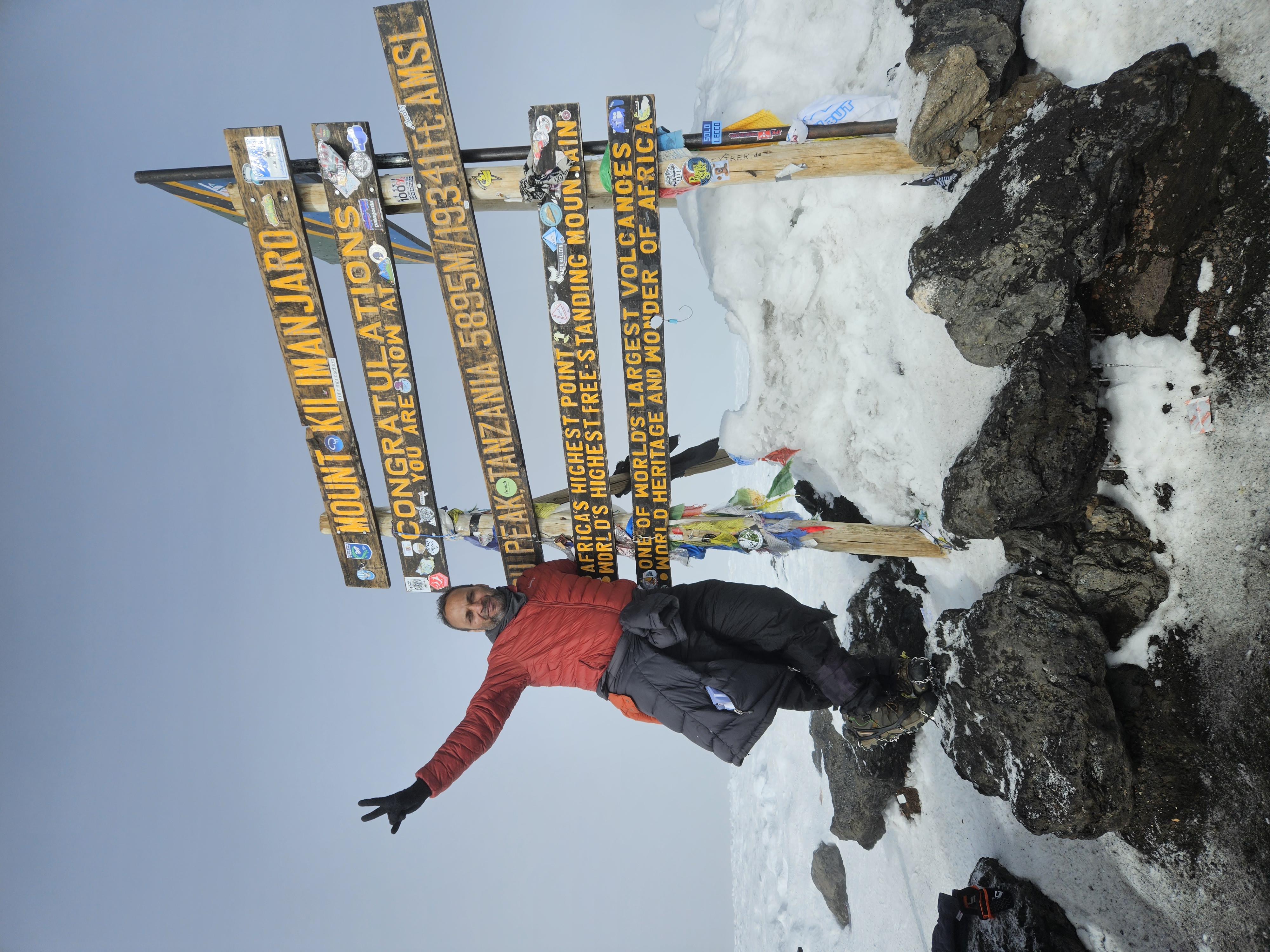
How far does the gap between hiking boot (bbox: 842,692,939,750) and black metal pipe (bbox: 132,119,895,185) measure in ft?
9.50

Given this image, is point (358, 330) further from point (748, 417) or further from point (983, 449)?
point (983, 449)

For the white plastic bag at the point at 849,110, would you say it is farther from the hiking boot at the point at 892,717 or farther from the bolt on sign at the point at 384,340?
the hiking boot at the point at 892,717

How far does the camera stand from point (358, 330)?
375 cm

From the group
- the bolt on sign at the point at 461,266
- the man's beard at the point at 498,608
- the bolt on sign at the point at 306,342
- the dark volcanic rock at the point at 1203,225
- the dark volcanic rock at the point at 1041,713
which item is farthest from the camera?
the man's beard at the point at 498,608

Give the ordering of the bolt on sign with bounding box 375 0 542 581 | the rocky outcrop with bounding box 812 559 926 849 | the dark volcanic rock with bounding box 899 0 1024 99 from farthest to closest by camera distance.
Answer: the rocky outcrop with bounding box 812 559 926 849, the bolt on sign with bounding box 375 0 542 581, the dark volcanic rock with bounding box 899 0 1024 99

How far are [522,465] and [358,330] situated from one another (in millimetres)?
1186

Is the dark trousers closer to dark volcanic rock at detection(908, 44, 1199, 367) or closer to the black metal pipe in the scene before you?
dark volcanic rock at detection(908, 44, 1199, 367)

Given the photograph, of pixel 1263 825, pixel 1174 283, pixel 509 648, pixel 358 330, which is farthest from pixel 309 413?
pixel 1263 825

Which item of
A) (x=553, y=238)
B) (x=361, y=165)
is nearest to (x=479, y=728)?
(x=553, y=238)

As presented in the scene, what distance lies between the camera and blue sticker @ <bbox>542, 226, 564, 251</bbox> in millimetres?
3510

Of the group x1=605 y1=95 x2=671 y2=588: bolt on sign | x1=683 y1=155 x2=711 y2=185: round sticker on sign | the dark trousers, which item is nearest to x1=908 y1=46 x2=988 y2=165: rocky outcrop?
x1=683 y1=155 x2=711 y2=185: round sticker on sign

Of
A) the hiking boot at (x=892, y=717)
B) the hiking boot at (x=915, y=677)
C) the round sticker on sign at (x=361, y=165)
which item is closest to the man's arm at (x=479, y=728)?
the hiking boot at (x=892, y=717)

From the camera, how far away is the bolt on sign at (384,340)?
341 cm

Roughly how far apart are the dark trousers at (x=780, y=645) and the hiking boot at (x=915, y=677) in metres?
0.11
